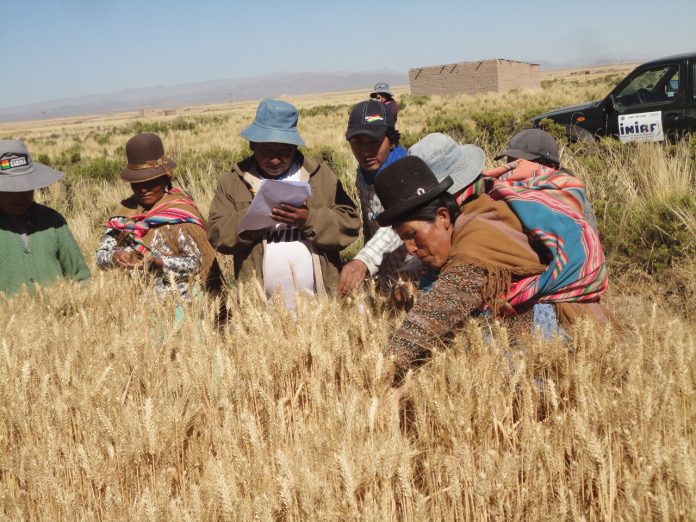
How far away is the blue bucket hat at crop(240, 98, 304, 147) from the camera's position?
3486 millimetres

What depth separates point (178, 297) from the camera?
3.08 m

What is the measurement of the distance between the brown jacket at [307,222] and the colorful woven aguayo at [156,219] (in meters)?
0.15

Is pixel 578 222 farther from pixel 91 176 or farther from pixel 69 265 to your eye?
pixel 91 176

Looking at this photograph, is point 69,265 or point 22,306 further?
point 69,265

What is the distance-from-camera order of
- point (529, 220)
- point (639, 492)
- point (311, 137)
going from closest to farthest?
point (639, 492)
point (529, 220)
point (311, 137)

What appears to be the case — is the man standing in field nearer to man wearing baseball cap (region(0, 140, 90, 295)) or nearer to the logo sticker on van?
man wearing baseball cap (region(0, 140, 90, 295))

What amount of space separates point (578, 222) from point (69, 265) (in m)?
3.10

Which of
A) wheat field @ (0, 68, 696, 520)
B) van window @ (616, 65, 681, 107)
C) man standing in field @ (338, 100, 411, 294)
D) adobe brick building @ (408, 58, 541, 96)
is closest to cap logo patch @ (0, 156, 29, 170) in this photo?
wheat field @ (0, 68, 696, 520)

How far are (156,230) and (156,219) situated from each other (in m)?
0.06

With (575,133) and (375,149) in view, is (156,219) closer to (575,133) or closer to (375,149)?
(375,149)

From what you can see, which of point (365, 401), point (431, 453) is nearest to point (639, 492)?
point (431, 453)

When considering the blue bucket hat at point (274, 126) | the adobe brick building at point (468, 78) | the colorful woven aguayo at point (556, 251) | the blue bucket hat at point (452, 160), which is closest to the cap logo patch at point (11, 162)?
the blue bucket hat at point (274, 126)

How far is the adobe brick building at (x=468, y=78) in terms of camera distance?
54.4m

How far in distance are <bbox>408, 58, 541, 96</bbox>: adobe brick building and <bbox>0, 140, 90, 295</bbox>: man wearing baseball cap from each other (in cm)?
5361
